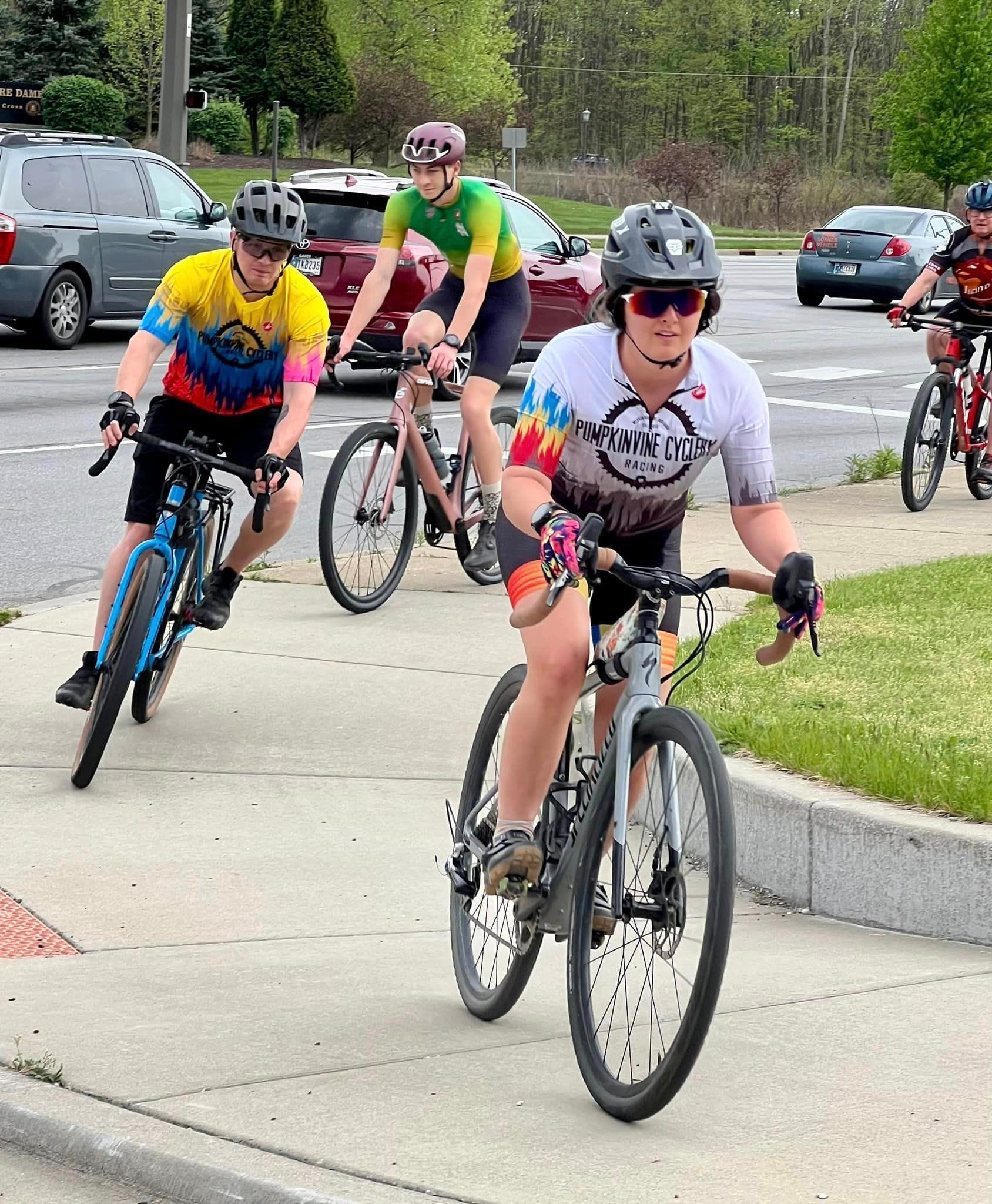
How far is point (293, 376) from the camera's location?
654 centimetres

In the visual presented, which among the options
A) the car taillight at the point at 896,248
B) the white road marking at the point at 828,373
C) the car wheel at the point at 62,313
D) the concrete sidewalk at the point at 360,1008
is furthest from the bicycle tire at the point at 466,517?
the car taillight at the point at 896,248

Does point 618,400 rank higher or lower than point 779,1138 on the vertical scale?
higher

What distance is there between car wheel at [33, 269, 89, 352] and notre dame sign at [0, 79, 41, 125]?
27.6 m

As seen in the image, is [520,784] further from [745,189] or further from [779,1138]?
[745,189]

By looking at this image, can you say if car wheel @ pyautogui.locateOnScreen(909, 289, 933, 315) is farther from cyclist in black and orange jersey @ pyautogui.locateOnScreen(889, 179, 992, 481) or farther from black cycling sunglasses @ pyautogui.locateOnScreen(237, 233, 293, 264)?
black cycling sunglasses @ pyautogui.locateOnScreen(237, 233, 293, 264)

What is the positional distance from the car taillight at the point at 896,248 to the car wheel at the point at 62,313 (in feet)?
49.5

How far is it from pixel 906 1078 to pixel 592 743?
3.13 ft

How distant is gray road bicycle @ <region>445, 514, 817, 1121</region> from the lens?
3.54 m

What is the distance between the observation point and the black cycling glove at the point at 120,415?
5.91m

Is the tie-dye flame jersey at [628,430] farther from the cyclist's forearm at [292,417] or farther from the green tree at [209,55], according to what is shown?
the green tree at [209,55]

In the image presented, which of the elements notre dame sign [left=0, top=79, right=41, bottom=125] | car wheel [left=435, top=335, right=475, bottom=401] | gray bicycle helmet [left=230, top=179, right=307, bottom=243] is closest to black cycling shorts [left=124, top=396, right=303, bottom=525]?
gray bicycle helmet [left=230, top=179, right=307, bottom=243]

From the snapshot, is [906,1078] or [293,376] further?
[293,376]

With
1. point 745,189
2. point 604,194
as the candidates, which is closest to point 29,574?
A: point 745,189

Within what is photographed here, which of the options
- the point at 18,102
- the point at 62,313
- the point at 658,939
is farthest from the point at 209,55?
the point at 658,939
